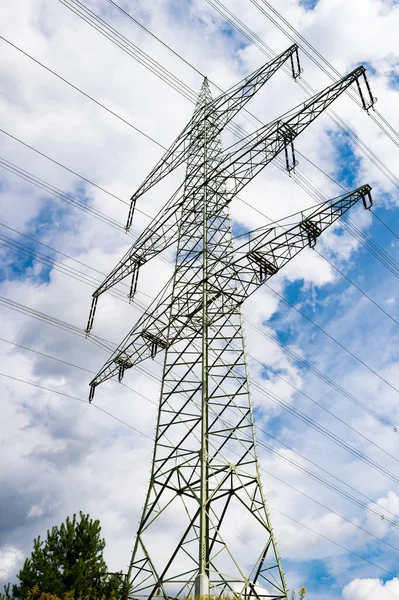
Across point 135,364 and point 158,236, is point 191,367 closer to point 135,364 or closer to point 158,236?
point 135,364

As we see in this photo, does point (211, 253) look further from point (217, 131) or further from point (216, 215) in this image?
point (217, 131)

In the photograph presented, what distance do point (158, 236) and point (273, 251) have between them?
→ 6.66 metres

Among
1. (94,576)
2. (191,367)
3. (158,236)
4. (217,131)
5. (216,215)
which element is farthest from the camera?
(217,131)

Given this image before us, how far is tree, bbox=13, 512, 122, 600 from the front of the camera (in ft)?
45.9

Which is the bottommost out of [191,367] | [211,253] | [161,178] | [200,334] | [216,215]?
[191,367]

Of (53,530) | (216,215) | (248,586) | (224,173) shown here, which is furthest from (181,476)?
(224,173)

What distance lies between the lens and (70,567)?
51.0 feet

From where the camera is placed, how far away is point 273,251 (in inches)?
656

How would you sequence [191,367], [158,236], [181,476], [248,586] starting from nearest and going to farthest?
[248,586] < [181,476] < [191,367] < [158,236]

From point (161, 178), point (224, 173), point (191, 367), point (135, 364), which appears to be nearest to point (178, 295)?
point (191, 367)

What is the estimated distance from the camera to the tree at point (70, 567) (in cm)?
1399

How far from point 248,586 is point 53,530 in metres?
8.07

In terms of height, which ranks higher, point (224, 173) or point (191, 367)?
point (224, 173)

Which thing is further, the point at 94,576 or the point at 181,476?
the point at 94,576
